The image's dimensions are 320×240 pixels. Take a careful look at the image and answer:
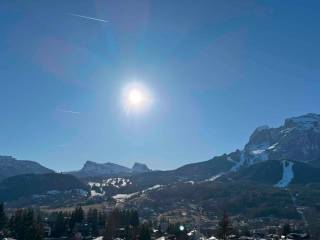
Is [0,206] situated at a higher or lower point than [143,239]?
higher

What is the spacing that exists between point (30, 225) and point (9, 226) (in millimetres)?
17486

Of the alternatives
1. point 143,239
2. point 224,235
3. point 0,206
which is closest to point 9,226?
point 0,206

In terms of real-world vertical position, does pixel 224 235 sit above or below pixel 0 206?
below

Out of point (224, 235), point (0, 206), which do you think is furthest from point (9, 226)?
point (224, 235)

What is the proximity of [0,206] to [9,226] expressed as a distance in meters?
10.2

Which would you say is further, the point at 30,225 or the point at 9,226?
the point at 9,226

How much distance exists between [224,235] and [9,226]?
85311mm

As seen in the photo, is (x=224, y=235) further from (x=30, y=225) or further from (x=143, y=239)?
(x=30, y=225)

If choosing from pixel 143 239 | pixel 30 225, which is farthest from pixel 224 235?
pixel 30 225

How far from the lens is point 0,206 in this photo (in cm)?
19375

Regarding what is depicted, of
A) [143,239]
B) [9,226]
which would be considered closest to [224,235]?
[143,239]

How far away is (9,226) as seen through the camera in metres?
198

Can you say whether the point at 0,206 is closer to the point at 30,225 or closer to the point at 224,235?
the point at 30,225

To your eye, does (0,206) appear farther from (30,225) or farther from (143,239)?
(143,239)
